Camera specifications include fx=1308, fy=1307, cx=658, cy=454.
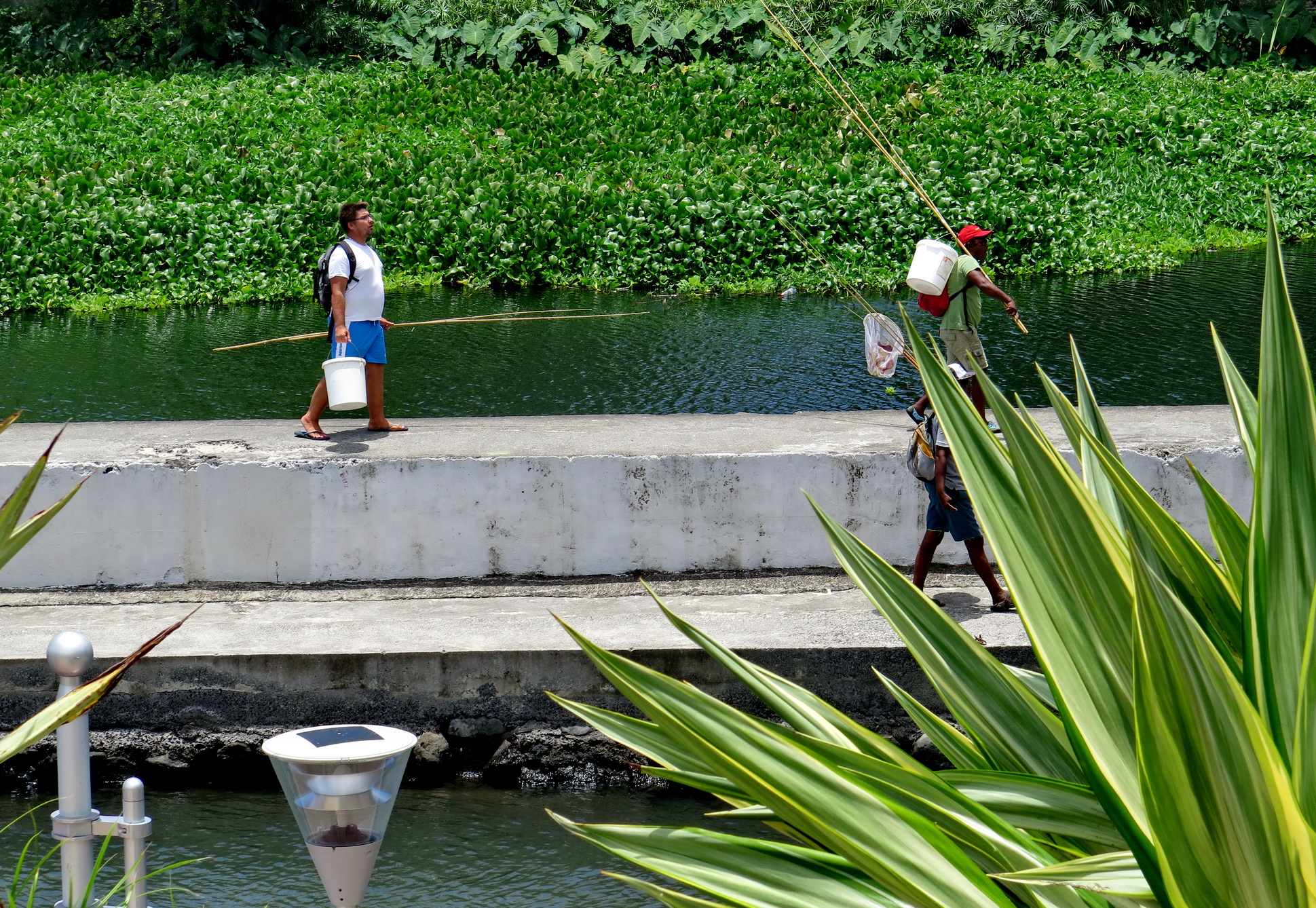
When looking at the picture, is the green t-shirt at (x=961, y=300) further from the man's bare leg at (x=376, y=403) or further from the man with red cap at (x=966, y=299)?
the man's bare leg at (x=376, y=403)

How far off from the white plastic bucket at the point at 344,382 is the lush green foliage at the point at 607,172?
8992 millimetres

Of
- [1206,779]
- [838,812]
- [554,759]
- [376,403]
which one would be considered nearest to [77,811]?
[838,812]

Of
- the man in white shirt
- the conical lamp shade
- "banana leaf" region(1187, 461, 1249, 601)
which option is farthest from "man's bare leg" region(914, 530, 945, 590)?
"banana leaf" region(1187, 461, 1249, 601)

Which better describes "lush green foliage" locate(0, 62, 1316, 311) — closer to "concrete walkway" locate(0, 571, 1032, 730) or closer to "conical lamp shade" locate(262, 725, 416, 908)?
"concrete walkway" locate(0, 571, 1032, 730)

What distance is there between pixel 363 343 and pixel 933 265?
8.20 ft

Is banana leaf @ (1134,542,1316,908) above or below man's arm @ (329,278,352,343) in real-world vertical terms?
below

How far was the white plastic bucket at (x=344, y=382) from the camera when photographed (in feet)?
17.7

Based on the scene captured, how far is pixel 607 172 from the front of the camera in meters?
17.0

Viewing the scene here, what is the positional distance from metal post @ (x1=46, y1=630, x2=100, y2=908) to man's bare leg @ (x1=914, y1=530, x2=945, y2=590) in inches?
123

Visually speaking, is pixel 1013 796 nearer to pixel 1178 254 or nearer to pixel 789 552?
pixel 789 552

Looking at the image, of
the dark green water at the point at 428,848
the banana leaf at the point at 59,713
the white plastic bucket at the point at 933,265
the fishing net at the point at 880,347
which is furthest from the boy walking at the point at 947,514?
the banana leaf at the point at 59,713

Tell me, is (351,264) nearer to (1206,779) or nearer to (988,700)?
(988,700)

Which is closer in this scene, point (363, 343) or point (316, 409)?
point (316, 409)

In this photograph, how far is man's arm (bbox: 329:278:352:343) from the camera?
561 centimetres
